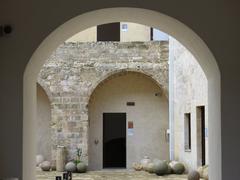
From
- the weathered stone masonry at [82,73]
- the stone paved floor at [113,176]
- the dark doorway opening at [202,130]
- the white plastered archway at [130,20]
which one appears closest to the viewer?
the white plastered archway at [130,20]

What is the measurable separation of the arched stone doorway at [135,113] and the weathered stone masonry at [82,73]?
994 mm

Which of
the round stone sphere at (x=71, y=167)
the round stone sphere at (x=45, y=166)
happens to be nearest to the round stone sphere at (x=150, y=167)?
the round stone sphere at (x=71, y=167)

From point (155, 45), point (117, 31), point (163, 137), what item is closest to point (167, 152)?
point (163, 137)

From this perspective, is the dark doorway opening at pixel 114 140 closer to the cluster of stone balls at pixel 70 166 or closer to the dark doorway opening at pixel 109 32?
the cluster of stone balls at pixel 70 166

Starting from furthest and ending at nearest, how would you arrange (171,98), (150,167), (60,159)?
(171,98) < (60,159) < (150,167)

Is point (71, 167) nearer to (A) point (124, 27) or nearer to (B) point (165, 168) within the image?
(B) point (165, 168)

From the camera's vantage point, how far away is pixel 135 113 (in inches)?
700

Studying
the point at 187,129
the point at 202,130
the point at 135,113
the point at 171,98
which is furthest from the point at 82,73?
the point at 202,130

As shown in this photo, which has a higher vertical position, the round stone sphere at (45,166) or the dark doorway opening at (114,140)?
the dark doorway opening at (114,140)

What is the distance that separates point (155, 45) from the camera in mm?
16766

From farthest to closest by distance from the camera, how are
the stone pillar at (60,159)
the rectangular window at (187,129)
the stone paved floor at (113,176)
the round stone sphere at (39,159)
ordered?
1. the round stone sphere at (39,159)
2. the stone pillar at (60,159)
3. the rectangular window at (187,129)
4. the stone paved floor at (113,176)

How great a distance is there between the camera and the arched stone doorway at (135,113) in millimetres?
17625

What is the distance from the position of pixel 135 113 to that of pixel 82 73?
2.59 meters
